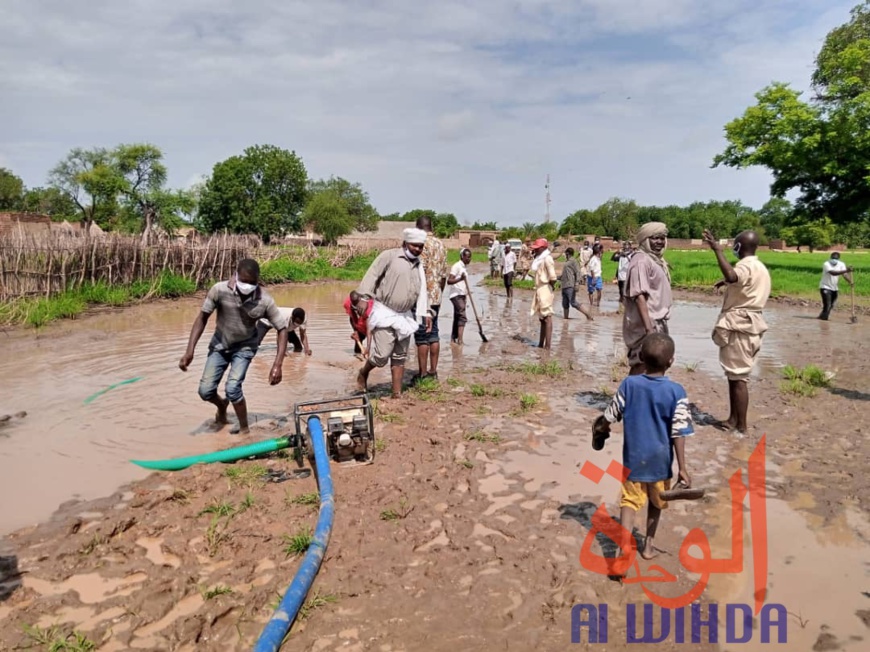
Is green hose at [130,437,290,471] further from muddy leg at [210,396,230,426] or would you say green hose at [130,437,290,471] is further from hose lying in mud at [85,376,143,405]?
hose lying in mud at [85,376,143,405]

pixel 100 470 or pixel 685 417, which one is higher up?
pixel 685 417

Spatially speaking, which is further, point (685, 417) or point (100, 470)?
point (100, 470)

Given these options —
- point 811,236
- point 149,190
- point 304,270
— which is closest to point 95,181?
point 149,190

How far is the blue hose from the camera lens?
2.48m

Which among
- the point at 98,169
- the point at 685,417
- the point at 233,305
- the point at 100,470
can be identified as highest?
the point at 98,169

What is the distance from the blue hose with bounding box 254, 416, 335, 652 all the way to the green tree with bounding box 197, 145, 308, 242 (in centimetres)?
4728

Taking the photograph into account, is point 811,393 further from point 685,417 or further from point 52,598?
point 52,598

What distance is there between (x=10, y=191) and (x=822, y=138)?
6528 cm

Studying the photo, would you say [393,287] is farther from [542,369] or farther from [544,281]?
[544,281]

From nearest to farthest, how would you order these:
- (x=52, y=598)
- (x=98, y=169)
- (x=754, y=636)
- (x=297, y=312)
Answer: (x=754, y=636), (x=52, y=598), (x=297, y=312), (x=98, y=169)

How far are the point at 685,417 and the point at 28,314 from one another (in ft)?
43.0

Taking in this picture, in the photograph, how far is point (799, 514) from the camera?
3850mm

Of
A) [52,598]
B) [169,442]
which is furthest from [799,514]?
[169,442]

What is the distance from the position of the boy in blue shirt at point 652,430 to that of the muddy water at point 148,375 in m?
3.55
